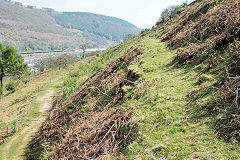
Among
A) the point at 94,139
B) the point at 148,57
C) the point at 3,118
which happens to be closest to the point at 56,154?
the point at 94,139

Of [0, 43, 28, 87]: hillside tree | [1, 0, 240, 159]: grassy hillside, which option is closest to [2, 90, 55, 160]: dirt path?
[1, 0, 240, 159]: grassy hillside

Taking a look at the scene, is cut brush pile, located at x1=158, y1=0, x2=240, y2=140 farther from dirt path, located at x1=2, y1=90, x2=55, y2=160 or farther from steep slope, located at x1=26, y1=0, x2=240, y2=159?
dirt path, located at x1=2, y1=90, x2=55, y2=160

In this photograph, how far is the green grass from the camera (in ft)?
14.8

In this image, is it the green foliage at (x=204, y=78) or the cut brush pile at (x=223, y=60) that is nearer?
the cut brush pile at (x=223, y=60)

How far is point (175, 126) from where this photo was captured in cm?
568

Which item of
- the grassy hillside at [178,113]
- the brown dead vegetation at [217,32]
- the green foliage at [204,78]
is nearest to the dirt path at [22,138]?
the grassy hillside at [178,113]

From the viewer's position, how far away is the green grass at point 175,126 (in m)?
4.52

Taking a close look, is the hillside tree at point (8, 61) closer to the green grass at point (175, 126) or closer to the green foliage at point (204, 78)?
the green grass at point (175, 126)

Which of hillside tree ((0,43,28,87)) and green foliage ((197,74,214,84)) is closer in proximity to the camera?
green foliage ((197,74,214,84))

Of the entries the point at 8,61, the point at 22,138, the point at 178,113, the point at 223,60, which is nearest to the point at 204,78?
the point at 223,60

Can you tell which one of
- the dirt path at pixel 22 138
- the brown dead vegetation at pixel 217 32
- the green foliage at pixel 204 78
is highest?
the brown dead vegetation at pixel 217 32

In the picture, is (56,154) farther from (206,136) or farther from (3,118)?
(3,118)

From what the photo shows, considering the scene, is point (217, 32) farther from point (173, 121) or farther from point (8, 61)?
point (8, 61)

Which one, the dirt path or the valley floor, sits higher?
the valley floor
